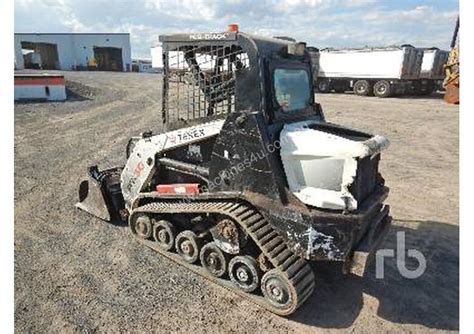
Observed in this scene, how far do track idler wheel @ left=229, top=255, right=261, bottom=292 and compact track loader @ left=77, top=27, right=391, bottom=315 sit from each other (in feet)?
0.05

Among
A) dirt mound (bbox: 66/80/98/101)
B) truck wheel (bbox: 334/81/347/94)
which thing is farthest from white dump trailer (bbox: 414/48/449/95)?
dirt mound (bbox: 66/80/98/101)

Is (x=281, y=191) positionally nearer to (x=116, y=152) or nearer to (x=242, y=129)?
(x=242, y=129)

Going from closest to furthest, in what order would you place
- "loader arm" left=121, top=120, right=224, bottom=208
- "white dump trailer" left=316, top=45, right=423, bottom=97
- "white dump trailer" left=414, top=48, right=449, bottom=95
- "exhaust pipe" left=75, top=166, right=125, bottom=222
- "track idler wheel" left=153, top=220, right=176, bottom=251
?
1. "loader arm" left=121, top=120, right=224, bottom=208
2. "track idler wheel" left=153, top=220, right=176, bottom=251
3. "exhaust pipe" left=75, top=166, right=125, bottom=222
4. "white dump trailer" left=316, top=45, right=423, bottom=97
5. "white dump trailer" left=414, top=48, right=449, bottom=95

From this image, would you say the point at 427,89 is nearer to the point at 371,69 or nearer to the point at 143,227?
the point at 371,69

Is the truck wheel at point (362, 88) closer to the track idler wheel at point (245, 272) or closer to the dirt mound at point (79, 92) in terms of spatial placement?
the dirt mound at point (79, 92)

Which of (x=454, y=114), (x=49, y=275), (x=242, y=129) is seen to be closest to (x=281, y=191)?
(x=242, y=129)

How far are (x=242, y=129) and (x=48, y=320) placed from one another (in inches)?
122

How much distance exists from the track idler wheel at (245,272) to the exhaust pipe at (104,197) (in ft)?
8.53

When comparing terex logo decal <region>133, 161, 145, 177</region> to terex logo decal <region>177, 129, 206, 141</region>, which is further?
terex logo decal <region>133, 161, 145, 177</region>

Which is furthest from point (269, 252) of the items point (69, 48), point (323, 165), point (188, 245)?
point (69, 48)

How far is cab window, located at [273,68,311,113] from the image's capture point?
15.3ft

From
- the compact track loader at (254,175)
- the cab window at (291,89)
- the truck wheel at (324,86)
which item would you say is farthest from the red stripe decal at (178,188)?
the truck wheel at (324,86)

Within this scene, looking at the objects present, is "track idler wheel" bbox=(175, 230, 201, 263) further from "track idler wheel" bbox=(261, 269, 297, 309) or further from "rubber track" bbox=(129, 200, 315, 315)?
"track idler wheel" bbox=(261, 269, 297, 309)

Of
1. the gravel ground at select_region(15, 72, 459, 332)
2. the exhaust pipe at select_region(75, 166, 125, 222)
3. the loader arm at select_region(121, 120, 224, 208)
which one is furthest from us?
the exhaust pipe at select_region(75, 166, 125, 222)
